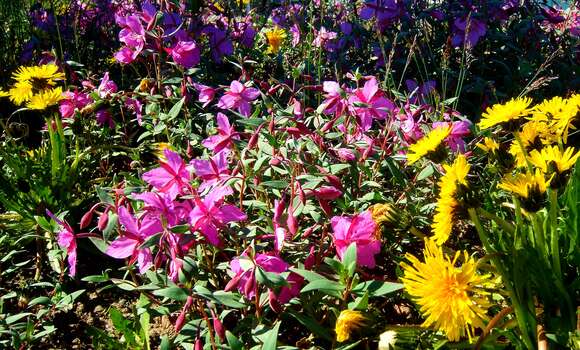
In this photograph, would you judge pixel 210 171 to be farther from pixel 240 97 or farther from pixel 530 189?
pixel 530 189

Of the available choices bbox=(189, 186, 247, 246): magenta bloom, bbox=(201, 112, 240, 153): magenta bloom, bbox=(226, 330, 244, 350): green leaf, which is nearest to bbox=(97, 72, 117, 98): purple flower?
bbox=(201, 112, 240, 153): magenta bloom

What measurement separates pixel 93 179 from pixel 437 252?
172 centimetres

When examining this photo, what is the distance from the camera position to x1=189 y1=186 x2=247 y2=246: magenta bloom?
1.34 m

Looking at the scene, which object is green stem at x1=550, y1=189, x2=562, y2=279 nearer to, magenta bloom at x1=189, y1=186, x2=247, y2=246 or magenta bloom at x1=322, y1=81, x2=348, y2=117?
magenta bloom at x1=189, y1=186, x2=247, y2=246

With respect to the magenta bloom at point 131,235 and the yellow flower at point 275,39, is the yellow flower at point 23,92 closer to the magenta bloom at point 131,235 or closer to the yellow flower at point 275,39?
the magenta bloom at point 131,235

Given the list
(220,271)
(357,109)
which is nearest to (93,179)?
(220,271)

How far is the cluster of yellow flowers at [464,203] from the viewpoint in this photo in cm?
95

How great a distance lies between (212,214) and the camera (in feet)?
4.44

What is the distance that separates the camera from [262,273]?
3.97 feet

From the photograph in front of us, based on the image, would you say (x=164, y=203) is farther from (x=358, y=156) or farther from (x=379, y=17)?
(x=379, y=17)

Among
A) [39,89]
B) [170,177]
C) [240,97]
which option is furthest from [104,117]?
[170,177]

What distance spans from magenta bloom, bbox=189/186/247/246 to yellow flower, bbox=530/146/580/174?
624mm

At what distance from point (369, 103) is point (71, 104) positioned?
1135 mm

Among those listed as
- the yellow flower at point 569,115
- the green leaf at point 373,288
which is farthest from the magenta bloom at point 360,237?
the yellow flower at point 569,115
